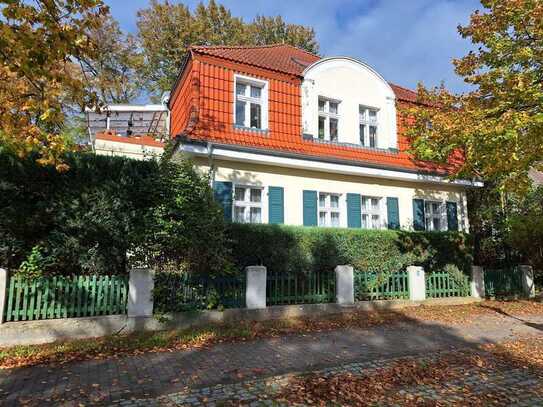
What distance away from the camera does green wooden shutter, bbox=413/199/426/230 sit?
14576 millimetres

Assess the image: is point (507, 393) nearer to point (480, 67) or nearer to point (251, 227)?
point (251, 227)

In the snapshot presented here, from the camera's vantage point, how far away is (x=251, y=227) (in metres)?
9.48

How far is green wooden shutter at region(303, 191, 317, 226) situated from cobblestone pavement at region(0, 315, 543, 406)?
15.5 feet

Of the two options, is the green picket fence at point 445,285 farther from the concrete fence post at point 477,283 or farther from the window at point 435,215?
the window at point 435,215

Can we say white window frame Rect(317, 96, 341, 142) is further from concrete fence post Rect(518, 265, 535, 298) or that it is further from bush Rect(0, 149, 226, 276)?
concrete fence post Rect(518, 265, 535, 298)

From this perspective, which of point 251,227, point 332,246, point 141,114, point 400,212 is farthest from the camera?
point 141,114

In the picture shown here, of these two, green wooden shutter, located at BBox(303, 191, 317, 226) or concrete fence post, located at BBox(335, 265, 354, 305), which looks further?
green wooden shutter, located at BBox(303, 191, 317, 226)

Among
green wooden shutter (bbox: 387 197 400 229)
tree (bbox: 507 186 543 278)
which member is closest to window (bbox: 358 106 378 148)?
green wooden shutter (bbox: 387 197 400 229)

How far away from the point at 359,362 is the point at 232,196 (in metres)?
6.63

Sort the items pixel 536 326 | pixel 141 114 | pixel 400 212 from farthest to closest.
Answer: pixel 141 114 < pixel 400 212 < pixel 536 326

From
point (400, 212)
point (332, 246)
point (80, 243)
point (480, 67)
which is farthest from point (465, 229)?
point (80, 243)

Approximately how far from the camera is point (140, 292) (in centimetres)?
762

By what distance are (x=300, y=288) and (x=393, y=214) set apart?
245 inches

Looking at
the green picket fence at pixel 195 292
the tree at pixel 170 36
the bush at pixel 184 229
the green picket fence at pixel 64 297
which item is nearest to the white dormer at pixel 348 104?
the bush at pixel 184 229
